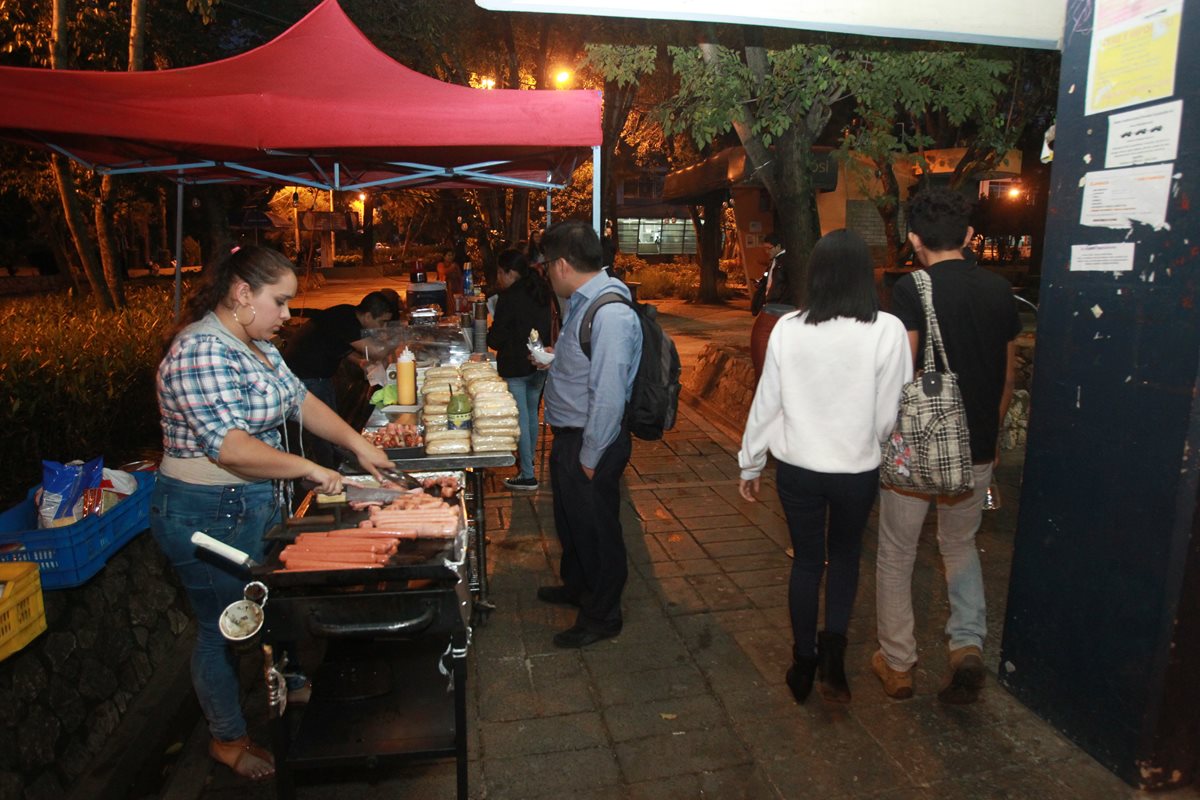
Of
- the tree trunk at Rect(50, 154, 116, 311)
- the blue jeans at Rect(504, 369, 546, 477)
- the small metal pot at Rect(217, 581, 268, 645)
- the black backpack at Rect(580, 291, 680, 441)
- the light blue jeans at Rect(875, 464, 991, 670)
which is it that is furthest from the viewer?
the tree trunk at Rect(50, 154, 116, 311)

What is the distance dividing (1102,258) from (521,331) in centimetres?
439

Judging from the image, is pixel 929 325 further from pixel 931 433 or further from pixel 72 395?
pixel 72 395

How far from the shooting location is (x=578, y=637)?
13.2 ft

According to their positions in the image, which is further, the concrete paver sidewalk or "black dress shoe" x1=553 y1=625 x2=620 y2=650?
"black dress shoe" x1=553 y1=625 x2=620 y2=650

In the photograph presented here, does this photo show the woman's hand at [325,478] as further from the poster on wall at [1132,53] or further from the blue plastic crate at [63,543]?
the poster on wall at [1132,53]

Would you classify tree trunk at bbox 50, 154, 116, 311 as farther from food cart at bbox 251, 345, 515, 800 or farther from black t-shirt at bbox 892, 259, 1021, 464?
black t-shirt at bbox 892, 259, 1021, 464

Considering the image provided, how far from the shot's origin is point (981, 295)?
3.23 m

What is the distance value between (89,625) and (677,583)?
294 cm

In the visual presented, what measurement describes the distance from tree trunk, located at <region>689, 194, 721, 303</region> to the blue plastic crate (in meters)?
18.8

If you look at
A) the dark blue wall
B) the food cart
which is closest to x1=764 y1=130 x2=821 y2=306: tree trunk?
the dark blue wall

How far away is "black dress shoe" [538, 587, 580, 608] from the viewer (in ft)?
14.7

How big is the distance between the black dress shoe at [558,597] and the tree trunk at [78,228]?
669 centimetres

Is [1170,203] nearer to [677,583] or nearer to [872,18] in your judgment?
[872,18]

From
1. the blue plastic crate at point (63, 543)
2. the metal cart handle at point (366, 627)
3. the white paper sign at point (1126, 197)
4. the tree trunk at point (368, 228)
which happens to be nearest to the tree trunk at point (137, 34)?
the blue plastic crate at point (63, 543)
